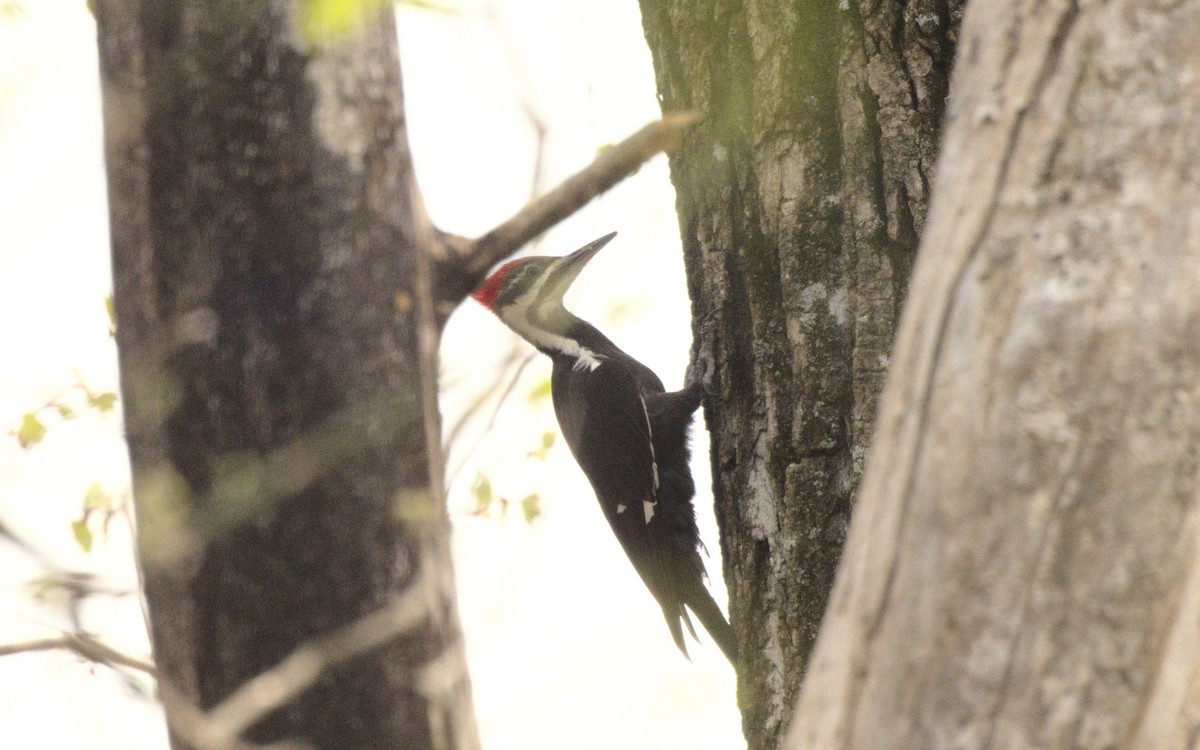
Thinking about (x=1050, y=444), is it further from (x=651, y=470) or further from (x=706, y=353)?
(x=651, y=470)

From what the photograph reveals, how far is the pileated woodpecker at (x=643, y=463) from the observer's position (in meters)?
3.34

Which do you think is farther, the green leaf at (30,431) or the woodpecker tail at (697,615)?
the woodpecker tail at (697,615)

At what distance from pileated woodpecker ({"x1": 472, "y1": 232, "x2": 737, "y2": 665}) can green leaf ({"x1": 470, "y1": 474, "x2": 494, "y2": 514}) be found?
1.14 m

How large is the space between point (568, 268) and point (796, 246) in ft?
6.26

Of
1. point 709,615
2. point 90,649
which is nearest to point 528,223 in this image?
point 90,649

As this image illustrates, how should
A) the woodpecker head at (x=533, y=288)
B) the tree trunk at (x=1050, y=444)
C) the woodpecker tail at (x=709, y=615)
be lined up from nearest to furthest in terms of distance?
1. the tree trunk at (x=1050, y=444)
2. the woodpecker tail at (x=709, y=615)
3. the woodpecker head at (x=533, y=288)

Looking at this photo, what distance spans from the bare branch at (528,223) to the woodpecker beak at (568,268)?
268 centimetres

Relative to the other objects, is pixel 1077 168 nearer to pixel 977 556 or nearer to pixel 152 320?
pixel 977 556

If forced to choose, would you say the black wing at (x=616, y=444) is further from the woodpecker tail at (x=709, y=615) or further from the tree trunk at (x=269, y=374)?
the tree trunk at (x=269, y=374)

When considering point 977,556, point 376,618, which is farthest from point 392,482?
point 977,556

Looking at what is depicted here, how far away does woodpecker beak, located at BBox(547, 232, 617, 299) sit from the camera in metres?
3.93

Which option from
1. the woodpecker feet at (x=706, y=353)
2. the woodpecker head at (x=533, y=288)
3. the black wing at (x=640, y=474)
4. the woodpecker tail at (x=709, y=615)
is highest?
the woodpecker head at (x=533, y=288)

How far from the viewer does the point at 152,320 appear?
0.99m

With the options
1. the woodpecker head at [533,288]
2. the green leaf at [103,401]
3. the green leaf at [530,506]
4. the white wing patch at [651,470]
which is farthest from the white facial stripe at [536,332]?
the green leaf at [103,401]
